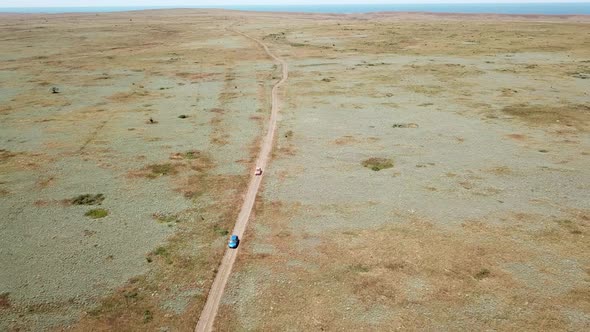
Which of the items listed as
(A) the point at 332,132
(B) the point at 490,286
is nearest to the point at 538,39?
(A) the point at 332,132

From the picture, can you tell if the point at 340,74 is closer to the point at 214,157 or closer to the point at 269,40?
the point at 214,157

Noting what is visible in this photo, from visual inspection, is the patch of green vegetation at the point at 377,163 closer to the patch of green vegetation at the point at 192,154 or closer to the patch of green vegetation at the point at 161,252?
the patch of green vegetation at the point at 192,154

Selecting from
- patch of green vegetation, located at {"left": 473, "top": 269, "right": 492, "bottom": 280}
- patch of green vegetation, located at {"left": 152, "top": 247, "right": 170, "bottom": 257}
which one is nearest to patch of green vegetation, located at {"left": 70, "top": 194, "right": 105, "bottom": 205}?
patch of green vegetation, located at {"left": 152, "top": 247, "right": 170, "bottom": 257}

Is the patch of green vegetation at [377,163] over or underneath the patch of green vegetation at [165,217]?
over

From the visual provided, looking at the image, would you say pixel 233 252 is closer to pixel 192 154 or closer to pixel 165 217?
pixel 165 217

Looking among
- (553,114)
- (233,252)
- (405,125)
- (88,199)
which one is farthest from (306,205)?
(553,114)

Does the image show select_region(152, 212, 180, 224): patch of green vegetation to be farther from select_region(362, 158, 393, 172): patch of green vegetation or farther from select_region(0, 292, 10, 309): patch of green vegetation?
select_region(362, 158, 393, 172): patch of green vegetation

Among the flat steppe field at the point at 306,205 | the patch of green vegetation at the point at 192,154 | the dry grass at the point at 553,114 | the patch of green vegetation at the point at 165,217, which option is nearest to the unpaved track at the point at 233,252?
the flat steppe field at the point at 306,205
